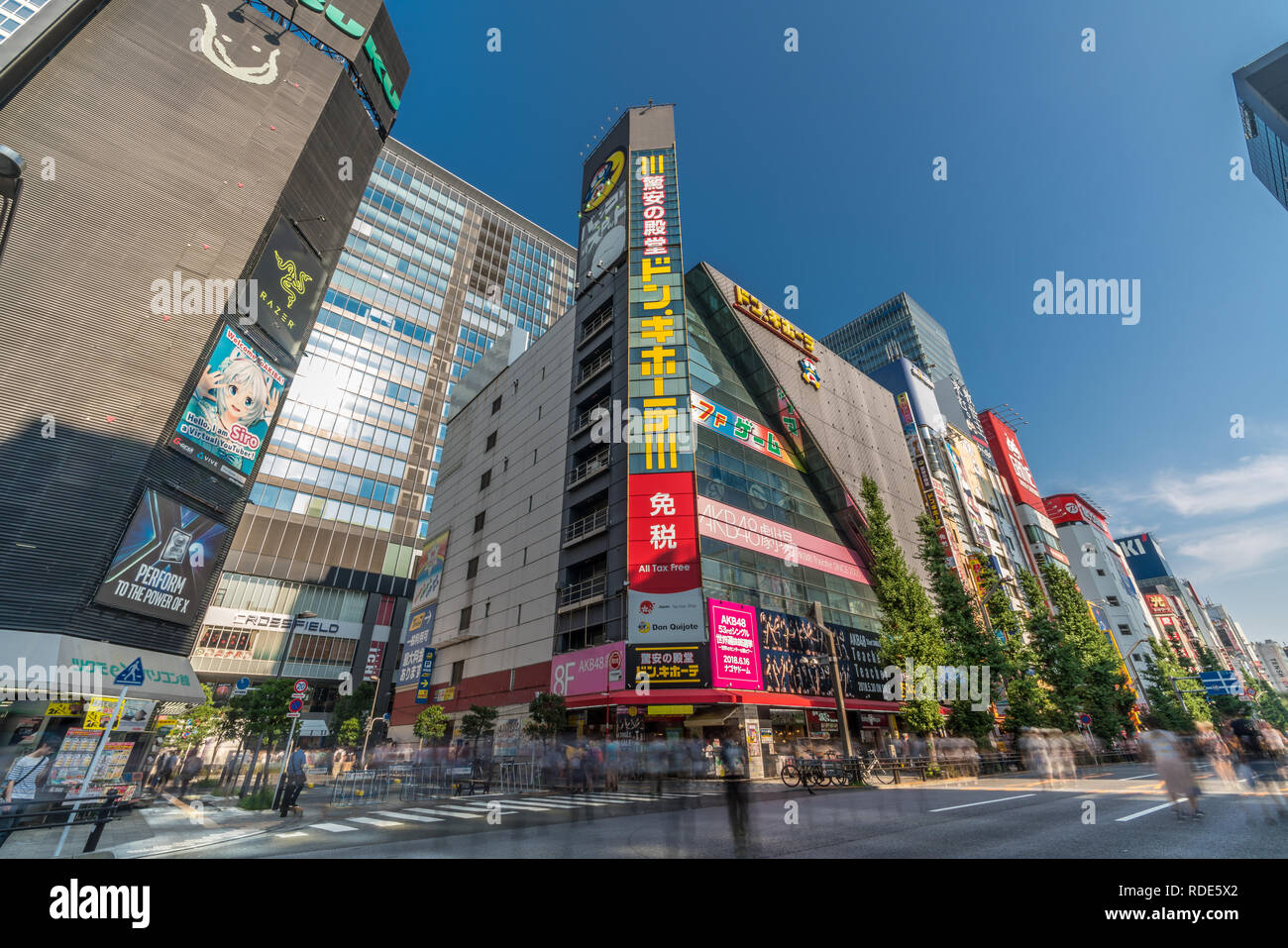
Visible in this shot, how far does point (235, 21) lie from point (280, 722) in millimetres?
40986

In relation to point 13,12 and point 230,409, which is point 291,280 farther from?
point 13,12

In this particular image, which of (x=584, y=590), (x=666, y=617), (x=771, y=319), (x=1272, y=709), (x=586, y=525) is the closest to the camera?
(x=666, y=617)

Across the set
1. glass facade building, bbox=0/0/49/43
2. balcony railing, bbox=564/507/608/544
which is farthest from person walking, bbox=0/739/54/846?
glass facade building, bbox=0/0/49/43

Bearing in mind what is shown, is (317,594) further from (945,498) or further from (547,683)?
(945,498)

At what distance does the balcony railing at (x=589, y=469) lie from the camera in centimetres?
3170

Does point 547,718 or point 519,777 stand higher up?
point 547,718

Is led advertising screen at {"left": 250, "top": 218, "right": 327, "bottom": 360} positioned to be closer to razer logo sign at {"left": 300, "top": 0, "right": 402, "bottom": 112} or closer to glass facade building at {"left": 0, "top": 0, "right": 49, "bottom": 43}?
razer logo sign at {"left": 300, "top": 0, "right": 402, "bottom": 112}

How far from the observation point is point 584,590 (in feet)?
98.4

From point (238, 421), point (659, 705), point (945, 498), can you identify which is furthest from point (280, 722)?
point (945, 498)

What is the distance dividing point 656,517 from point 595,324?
17.1m

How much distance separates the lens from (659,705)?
24.3 m

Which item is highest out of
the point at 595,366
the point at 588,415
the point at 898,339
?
the point at 898,339

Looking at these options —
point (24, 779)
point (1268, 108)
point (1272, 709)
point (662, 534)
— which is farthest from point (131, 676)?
point (1272, 709)

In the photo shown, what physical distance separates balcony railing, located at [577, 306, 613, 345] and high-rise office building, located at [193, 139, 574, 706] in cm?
2357
